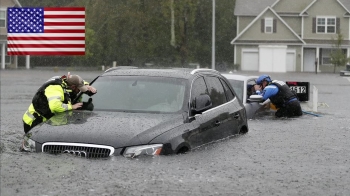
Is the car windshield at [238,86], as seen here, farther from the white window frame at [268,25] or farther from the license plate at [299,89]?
the white window frame at [268,25]

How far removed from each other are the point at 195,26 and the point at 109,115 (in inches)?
2640

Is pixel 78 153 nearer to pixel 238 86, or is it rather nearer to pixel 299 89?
pixel 238 86

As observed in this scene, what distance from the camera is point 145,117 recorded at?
946cm

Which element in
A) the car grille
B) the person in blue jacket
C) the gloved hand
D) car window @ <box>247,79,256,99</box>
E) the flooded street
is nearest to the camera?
the flooded street

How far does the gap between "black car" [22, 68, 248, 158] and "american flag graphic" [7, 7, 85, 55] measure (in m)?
1.50

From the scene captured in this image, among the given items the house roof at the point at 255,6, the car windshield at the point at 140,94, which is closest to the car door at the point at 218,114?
the car windshield at the point at 140,94

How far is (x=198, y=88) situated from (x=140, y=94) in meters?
0.92

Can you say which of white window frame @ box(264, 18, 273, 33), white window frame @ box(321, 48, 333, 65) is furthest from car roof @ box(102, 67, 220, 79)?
white window frame @ box(321, 48, 333, 65)

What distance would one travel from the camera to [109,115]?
962 cm

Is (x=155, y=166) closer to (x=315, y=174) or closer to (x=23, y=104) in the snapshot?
(x=315, y=174)

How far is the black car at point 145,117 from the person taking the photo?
8633 mm

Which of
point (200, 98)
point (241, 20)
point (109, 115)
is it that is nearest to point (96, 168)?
point (109, 115)

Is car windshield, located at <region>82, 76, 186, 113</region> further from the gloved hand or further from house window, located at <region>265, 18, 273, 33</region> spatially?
house window, located at <region>265, 18, 273, 33</region>

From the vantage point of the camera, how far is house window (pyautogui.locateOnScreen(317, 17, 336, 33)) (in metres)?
69.1
